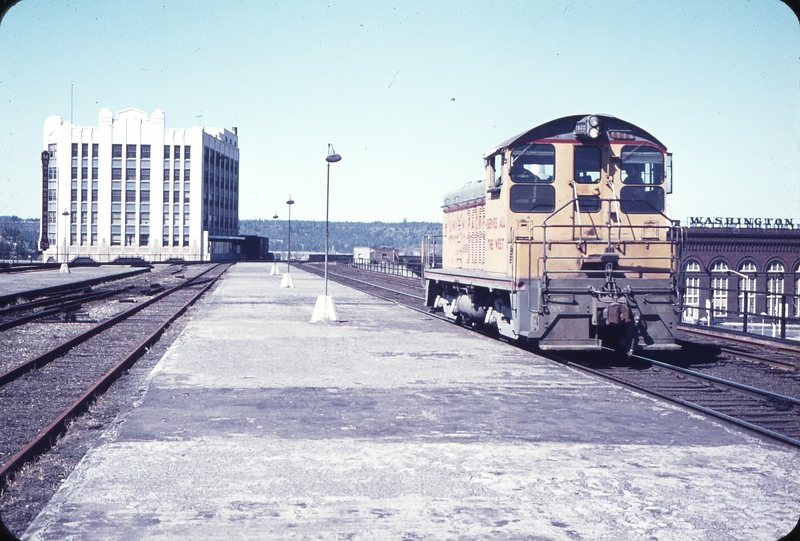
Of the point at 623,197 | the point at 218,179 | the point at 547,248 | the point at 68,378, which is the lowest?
the point at 68,378

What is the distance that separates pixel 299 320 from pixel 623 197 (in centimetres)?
957

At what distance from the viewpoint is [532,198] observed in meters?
12.9

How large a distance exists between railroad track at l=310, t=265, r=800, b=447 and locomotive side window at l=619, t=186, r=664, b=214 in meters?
2.57

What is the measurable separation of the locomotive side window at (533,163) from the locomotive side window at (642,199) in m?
1.32

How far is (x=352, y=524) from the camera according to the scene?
4.94m

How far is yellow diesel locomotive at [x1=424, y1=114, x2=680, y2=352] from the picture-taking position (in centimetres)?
1190

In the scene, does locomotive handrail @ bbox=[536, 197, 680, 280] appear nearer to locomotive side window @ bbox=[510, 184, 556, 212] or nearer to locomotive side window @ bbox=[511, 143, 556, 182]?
locomotive side window @ bbox=[510, 184, 556, 212]

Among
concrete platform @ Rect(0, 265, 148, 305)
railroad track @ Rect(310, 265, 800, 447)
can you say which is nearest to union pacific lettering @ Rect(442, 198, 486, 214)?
railroad track @ Rect(310, 265, 800, 447)

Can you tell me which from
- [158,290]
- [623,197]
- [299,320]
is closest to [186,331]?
[299,320]

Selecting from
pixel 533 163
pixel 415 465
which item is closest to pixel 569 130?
pixel 533 163

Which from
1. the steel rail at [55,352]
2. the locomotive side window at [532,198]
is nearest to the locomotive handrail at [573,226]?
the locomotive side window at [532,198]

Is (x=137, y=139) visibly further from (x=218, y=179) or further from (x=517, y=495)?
(x=517, y=495)

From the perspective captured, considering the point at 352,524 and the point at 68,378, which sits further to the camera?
the point at 68,378

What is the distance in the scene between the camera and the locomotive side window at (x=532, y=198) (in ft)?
42.1
